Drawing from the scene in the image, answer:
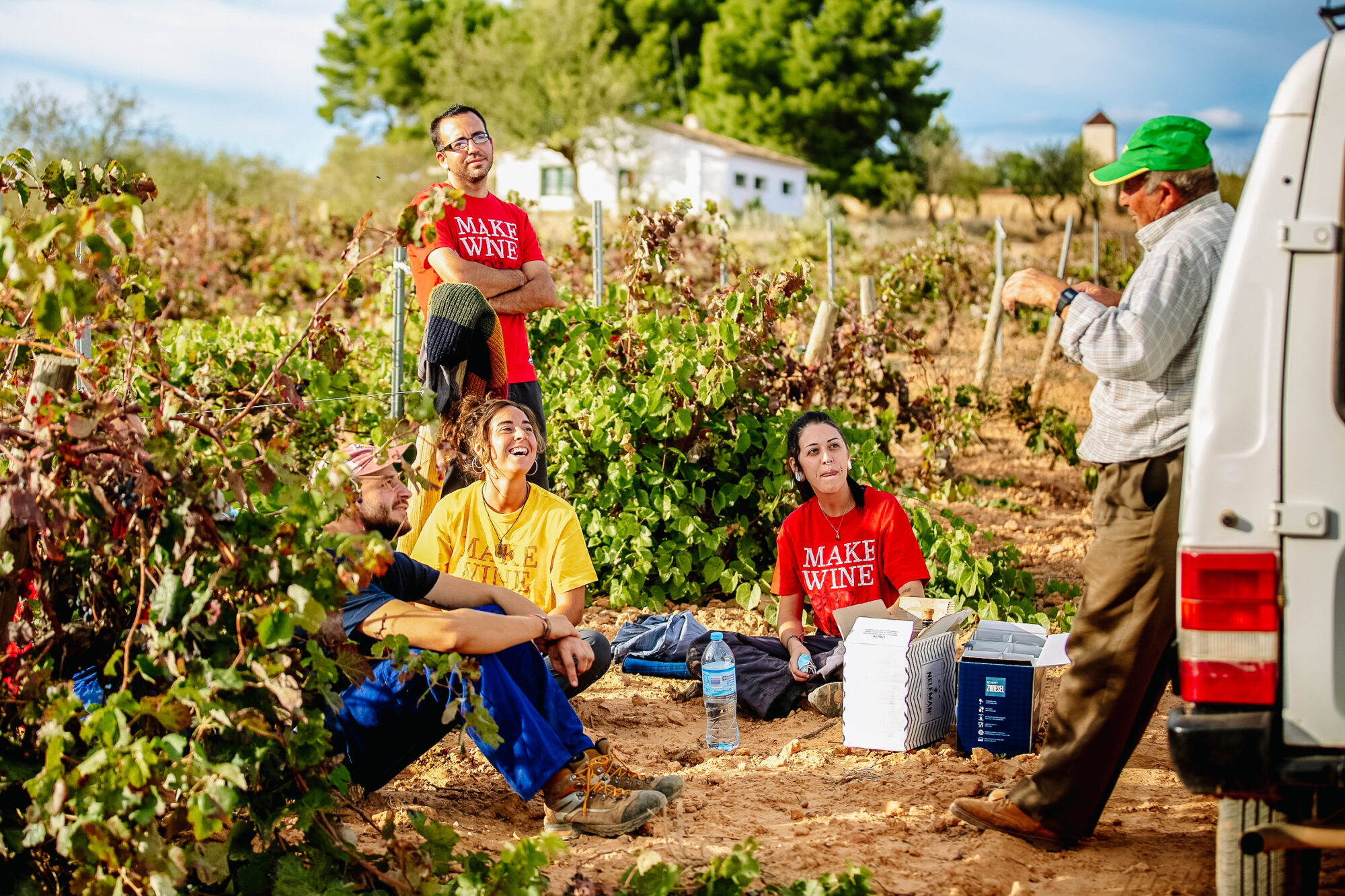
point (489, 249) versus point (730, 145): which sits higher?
point (730, 145)

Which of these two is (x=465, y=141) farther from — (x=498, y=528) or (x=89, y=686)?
(x=89, y=686)

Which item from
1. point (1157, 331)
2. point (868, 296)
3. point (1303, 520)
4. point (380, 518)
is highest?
point (868, 296)

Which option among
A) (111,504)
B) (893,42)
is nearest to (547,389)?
(111,504)

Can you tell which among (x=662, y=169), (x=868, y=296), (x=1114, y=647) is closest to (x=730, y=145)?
(x=662, y=169)

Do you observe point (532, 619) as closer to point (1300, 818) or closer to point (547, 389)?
point (1300, 818)

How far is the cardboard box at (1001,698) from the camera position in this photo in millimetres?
3990

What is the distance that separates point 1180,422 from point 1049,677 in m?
2.27

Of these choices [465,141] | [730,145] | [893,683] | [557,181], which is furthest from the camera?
[557,181]

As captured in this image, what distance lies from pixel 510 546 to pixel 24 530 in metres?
1.84

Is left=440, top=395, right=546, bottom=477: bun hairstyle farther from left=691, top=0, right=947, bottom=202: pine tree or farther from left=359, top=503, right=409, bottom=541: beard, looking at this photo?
left=691, top=0, right=947, bottom=202: pine tree

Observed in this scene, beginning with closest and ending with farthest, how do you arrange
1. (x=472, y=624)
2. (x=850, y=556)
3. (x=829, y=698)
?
(x=472, y=624) → (x=829, y=698) → (x=850, y=556)

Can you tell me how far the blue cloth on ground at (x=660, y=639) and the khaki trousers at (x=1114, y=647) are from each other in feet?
6.48

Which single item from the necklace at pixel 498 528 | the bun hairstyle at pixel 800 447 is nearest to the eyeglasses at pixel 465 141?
the necklace at pixel 498 528

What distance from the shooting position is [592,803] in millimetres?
3381
